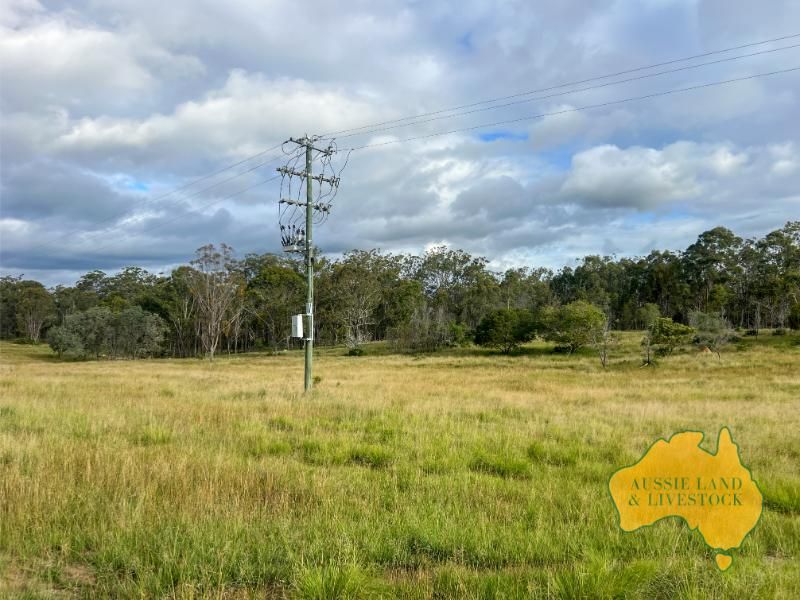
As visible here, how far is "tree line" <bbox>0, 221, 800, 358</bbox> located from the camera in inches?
2331

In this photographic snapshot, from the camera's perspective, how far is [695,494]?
4398mm

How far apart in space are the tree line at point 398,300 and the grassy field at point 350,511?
39.1 meters

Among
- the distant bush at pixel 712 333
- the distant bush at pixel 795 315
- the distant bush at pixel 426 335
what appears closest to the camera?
the distant bush at pixel 712 333

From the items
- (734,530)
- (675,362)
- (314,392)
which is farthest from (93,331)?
(734,530)

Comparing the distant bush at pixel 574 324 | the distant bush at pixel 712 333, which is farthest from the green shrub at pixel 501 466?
the distant bush at pixel 712 333

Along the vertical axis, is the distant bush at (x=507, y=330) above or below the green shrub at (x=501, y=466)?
above

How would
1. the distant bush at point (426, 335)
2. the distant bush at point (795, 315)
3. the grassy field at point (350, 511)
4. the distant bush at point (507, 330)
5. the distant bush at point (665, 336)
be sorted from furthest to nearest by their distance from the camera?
the distant bush at point (426, 335)
the distant bush at point (507, 330)
the distant bush at point (795, 315)
the distant bush at point (665, 336)
the grassy field at point (350, 511)

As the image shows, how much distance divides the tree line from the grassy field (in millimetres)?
39063

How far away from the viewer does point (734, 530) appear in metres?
4.42

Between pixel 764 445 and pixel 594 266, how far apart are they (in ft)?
301

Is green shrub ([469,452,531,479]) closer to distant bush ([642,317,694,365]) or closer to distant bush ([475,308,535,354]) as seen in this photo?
distant bush ([642,317,694,365])

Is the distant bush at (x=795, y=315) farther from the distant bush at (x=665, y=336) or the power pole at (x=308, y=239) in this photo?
the power pole at (x=308, y=239)

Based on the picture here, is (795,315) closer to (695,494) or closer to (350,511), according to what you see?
(695,494)

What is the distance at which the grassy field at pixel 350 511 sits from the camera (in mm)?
3812
